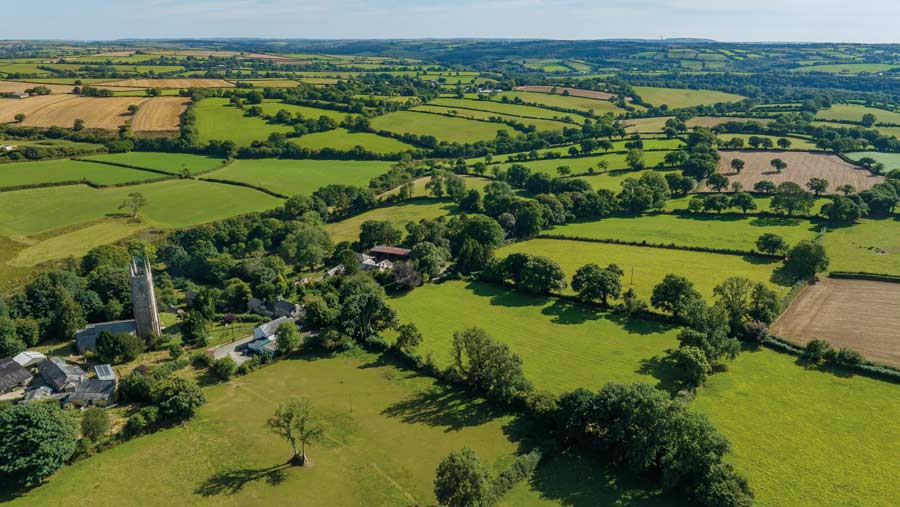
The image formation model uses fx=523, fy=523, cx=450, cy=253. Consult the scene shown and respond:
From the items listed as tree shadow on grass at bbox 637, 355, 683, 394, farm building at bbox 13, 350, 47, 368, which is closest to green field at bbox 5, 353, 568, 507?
tree shadow on grass at bbox 637, 355, 683, 394

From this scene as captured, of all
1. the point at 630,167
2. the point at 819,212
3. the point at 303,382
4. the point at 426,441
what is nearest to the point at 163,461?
the point at 303,382

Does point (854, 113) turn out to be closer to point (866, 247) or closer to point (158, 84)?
point (866, 247)

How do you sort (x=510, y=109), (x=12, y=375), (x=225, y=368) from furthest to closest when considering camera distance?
(x=510, y=109)
(x=225, y=368)
(x=12, y=375)

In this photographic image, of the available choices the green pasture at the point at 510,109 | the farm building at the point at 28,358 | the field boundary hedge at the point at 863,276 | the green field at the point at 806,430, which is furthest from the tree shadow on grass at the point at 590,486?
the green pasture at the point at 510,109

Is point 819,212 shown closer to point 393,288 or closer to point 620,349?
point 620,349

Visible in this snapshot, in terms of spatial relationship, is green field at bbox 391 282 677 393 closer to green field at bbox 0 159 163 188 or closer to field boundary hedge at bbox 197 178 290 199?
field boundary hedge at bbox 197 178 290 199

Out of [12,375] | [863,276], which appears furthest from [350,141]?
[863,276]
